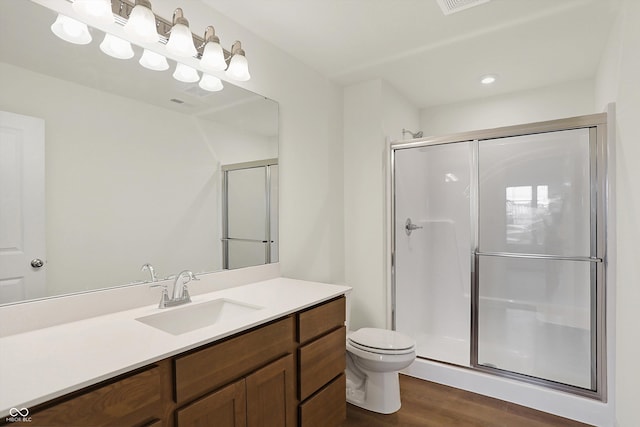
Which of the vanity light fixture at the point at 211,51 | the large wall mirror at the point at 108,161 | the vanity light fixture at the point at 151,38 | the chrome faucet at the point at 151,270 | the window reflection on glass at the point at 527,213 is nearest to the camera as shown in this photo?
the large wall mirror at the point at 108,161

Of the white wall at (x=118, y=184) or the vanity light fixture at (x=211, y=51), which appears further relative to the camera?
the vanity light fixture at (x=211, y=51)

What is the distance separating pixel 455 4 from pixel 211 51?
1316mm

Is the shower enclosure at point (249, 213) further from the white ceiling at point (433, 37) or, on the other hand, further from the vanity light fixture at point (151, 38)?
the white ceiling at point (433, 37)

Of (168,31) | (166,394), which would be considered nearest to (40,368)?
(166,394)

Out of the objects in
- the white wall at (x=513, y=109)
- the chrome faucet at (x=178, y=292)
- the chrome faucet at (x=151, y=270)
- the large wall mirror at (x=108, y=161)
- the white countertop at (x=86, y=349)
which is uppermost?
the white wall at (x=513, y=109)

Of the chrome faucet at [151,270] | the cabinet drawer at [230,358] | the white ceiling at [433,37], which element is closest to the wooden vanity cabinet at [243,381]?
the cabinet drawer at [230,358]

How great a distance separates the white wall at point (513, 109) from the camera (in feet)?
9.14

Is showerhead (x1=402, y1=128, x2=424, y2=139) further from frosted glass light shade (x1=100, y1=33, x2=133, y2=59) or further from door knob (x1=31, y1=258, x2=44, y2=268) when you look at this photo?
door knob (x1=31, y1=258, x2=44, y2=268)

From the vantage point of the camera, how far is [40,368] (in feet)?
2.87

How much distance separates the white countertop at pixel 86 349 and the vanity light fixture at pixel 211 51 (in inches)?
47.7

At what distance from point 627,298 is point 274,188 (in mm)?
2056

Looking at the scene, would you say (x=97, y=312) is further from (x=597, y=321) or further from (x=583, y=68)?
(x=583, y=68)

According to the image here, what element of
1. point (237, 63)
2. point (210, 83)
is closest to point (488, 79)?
point (237, 63)

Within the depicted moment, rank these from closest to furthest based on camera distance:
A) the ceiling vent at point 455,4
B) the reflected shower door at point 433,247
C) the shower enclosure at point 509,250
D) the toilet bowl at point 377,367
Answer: the ceiling vent at point 455,4 < the toilet bowl at point 377,367 < the shower enclosure at point 509,250 < the reflected shower door at point 433,247
